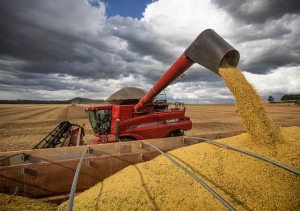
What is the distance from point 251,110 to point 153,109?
3694 mm

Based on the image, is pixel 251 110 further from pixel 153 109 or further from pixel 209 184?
pixel 153 109

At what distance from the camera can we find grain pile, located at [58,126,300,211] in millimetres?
2660

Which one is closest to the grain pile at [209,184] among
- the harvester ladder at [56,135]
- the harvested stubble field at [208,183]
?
the harvested stubble field at [208,183]

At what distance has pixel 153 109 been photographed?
6781 millimetres

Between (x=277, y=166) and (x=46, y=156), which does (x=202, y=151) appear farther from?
(x=46, y=156)

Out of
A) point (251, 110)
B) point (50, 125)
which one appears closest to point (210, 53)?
point (251, 110)

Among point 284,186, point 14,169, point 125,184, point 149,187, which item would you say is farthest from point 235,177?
point 14,169

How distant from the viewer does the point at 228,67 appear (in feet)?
12.4

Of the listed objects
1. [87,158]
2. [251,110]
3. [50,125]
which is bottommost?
[50,125]

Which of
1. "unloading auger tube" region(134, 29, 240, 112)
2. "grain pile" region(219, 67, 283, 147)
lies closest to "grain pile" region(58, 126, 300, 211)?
"grain pile" region(219, 67, 283, 147)

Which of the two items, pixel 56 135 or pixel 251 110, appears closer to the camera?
pixel 251 110

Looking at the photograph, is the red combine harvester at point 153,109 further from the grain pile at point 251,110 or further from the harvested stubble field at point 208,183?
the harvested stubble field at point 208,183

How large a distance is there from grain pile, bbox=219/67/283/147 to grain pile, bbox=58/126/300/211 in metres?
0.27

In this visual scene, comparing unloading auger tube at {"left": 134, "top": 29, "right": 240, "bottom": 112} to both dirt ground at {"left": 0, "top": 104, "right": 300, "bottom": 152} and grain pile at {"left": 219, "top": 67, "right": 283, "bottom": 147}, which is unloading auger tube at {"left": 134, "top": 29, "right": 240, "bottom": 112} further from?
dirt ground at {"left": 0, "top": 104, "right": 300, "bottom": 152}
